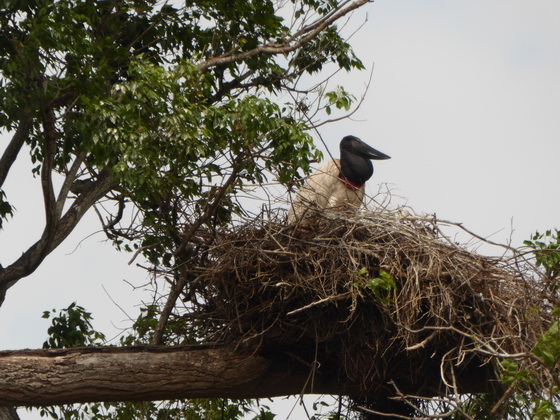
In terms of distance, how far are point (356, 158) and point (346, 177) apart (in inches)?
10.2

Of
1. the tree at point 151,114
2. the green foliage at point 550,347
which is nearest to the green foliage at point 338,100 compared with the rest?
the tree at point 151,114

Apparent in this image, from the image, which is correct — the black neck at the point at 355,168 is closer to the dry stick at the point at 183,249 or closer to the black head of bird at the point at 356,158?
the black head of bird at the point at 356,158

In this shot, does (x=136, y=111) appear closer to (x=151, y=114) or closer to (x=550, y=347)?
(x=151, y=114)

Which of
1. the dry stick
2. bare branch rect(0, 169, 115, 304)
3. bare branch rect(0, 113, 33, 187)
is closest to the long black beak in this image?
the dry stick

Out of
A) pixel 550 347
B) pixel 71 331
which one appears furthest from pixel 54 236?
pixel 550 347

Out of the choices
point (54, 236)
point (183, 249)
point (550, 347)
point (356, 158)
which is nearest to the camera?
point (550, 347)

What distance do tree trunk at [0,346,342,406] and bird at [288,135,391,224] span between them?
1602mm

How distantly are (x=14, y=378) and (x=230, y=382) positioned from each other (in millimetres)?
1240

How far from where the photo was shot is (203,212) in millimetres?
7891

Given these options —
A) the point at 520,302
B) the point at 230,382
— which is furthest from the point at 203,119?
the point at 520,302

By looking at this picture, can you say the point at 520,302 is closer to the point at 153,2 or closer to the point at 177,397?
the point at 177,397

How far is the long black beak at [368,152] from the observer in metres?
8.93

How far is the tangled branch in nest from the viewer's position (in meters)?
6.58

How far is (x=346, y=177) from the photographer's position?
8633 millimetres
